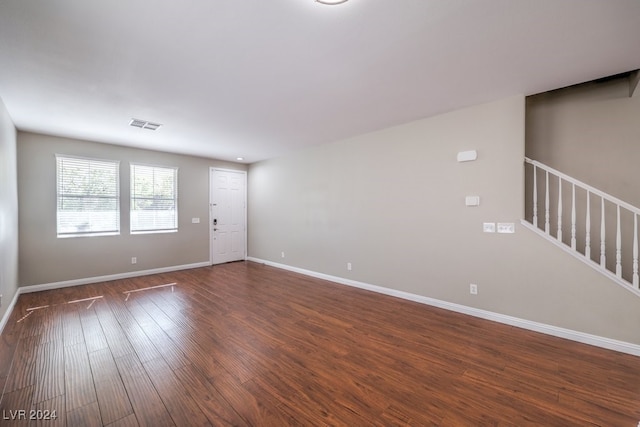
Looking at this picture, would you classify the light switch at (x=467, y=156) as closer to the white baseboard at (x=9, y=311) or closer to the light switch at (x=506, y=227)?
the light switch at (x=506, y=227)

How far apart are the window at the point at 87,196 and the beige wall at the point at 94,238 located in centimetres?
10

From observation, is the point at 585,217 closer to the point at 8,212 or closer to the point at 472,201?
the point at 472,201

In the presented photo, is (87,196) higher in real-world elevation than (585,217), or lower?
higher

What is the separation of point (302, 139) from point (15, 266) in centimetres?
480

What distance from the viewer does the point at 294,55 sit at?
2.21 m

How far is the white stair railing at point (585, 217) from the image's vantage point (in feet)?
8.56

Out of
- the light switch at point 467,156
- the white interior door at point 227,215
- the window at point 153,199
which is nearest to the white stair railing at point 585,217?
the light switch at point 467,156

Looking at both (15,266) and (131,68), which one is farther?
(15,266)

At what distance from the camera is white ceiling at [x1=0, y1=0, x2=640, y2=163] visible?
1.72 metres

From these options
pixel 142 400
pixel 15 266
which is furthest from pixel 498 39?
pixel 15 266

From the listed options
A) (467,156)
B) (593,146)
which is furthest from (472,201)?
(593,146)

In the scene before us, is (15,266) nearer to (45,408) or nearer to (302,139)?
(45,408)

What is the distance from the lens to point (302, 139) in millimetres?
4820

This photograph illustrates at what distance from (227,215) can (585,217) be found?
657cm
